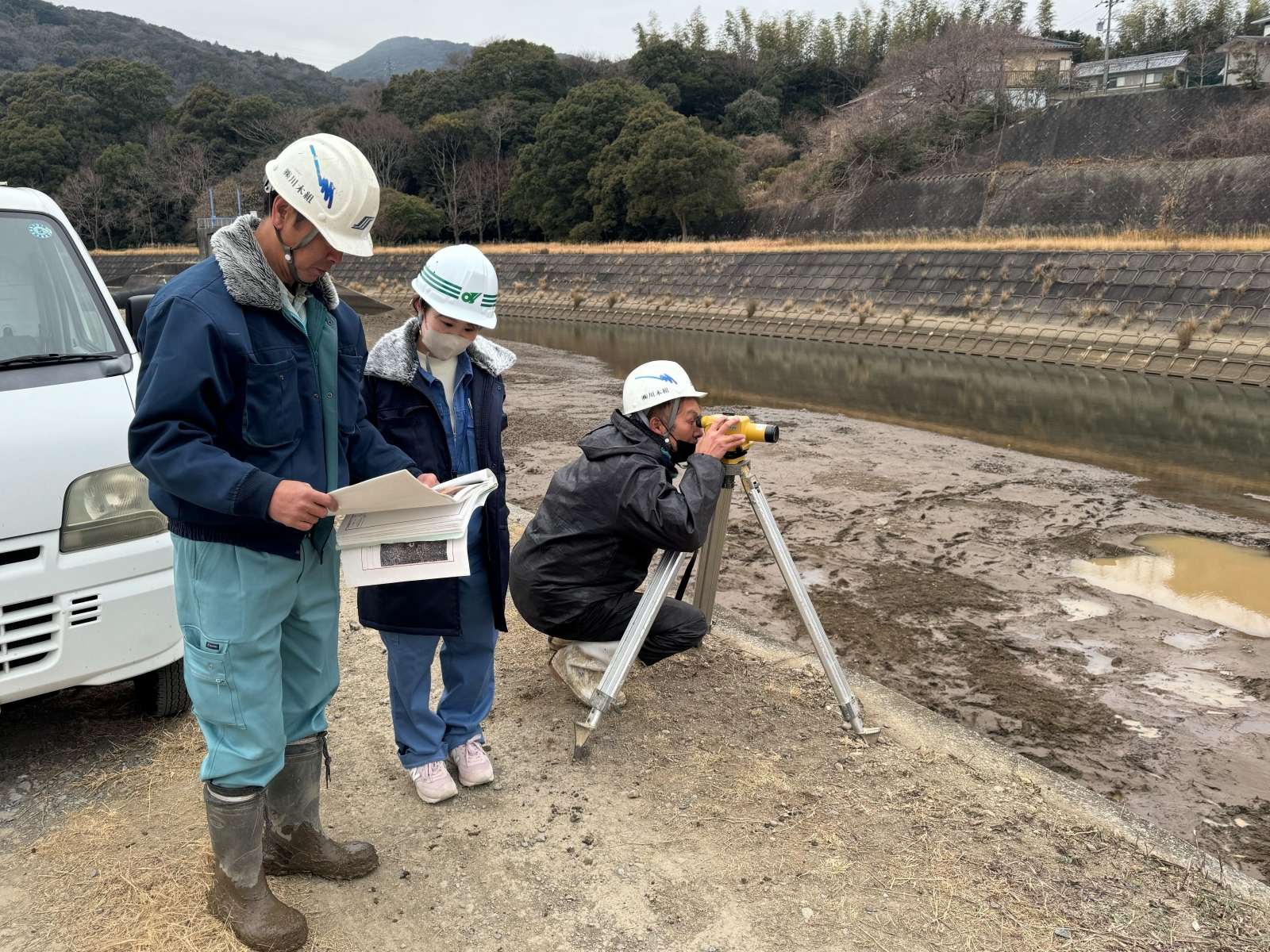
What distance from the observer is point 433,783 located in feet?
10.6

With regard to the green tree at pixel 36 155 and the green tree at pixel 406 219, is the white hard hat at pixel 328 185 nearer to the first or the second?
the green tree at pixel 406 219

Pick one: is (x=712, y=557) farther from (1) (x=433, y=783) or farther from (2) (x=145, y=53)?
(2) (x=145, y=53)

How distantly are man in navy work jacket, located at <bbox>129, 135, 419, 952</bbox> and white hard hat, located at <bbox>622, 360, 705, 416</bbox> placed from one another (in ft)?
3.83

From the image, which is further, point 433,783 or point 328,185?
point 433,783

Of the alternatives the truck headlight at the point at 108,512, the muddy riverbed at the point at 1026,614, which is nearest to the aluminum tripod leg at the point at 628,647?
the truck headlight at the point at 108,512

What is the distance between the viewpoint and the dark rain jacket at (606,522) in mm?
3404

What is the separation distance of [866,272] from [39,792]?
24.5 meters

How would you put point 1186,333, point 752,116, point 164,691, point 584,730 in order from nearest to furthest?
1. point 584,730
2. point 164,691
3. point 1186,333
4. point 752,116

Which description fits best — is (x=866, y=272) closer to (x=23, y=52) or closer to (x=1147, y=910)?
(x=1147, y=910)

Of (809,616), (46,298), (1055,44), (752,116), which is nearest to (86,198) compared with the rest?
(752,116)

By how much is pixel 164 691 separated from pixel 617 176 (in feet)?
138

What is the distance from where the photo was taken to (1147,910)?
8.87 feet

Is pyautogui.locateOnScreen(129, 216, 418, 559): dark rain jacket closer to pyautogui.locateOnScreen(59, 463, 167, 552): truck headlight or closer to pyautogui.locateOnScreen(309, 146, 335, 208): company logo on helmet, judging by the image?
pyautogui.locateOnScreen(309, 146, 335, 208): company logo on helmet

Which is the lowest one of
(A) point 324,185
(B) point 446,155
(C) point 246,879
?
(C) point 246,879
